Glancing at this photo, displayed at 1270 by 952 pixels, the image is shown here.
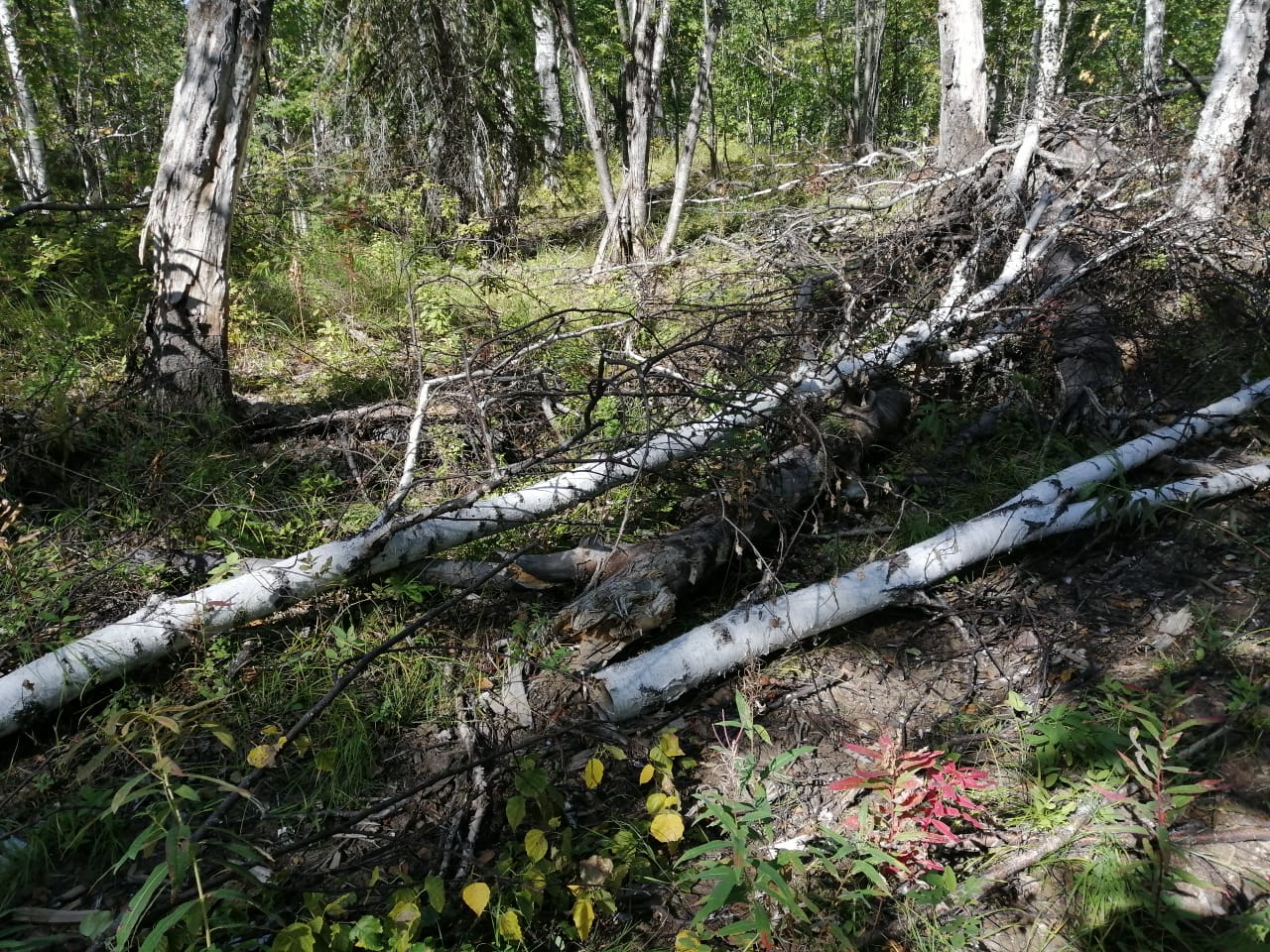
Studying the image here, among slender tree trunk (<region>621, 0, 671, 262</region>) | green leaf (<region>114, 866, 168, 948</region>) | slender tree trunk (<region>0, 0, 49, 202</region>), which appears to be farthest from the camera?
slender tree trunk (<region>0, 0, 49, 202</region>)

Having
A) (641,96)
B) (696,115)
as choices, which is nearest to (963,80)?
(696,115)

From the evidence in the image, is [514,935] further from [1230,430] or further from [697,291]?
[697,291]

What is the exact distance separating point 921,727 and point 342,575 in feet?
7.42

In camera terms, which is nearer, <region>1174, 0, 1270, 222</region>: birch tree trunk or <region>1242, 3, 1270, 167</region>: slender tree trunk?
<region>1174, 0, 1270, 222</region>: birch tree trunk

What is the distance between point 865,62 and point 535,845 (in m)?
18.9

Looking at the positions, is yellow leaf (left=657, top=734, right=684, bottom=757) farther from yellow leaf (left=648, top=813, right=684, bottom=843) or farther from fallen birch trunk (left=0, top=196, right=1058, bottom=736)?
fallen birch trunk (left=0, top=196, right=1058, bottom=736)

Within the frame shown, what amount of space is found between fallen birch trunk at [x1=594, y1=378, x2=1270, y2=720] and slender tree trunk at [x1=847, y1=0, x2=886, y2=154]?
1521cm

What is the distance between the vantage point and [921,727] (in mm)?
2510

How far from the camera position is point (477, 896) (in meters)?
1.75

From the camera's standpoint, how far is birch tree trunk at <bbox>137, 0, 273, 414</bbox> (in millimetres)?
3850

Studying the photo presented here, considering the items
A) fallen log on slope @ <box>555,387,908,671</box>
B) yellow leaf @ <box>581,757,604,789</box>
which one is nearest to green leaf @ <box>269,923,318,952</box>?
yellow leaf @ <box>581,757,604,789</box>

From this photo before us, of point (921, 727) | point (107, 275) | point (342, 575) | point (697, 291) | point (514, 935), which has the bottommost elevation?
point (921, 727)

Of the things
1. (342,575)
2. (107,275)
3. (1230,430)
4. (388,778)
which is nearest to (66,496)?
(342,575)

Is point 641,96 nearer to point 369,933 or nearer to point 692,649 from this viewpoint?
point 692,649
